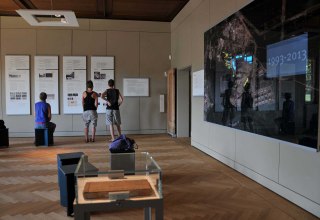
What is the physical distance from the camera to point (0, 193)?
3.97 meters

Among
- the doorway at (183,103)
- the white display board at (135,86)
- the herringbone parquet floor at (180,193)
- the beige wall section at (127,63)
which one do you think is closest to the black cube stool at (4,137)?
the herringbone parquet floor at (180,193)

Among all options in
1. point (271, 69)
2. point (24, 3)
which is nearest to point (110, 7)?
point (24, 3)

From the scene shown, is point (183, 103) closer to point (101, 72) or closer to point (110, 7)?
point (101, 72)

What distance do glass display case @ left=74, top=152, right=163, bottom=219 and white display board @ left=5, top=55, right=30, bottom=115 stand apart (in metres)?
8.14

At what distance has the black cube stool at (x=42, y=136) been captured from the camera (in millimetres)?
7770

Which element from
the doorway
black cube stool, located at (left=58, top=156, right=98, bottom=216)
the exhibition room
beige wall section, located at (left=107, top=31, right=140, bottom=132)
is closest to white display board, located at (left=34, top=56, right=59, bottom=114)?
the exhibition room

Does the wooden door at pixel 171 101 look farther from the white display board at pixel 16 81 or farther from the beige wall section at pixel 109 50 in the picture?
the white display board at pixel 16 81

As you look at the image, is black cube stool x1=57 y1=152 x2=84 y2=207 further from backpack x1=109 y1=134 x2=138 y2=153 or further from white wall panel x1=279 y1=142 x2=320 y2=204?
white wall panel x1=279 y1=142 x2=320 y2=204

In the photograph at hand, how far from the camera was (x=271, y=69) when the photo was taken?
3939 mm

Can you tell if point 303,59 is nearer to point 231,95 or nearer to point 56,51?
point 231,95

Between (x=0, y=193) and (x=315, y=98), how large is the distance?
3.89 metres

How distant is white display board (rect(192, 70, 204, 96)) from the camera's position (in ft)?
22.7

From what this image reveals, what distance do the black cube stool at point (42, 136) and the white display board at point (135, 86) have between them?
3047 mm

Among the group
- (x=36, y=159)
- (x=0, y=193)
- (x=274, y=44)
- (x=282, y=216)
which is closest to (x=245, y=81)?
(x=274, y=44)
